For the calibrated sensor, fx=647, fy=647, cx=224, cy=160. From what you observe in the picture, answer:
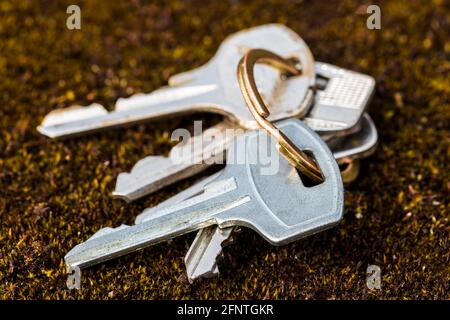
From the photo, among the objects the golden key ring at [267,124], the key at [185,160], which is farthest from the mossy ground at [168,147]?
the golden key ring at [267,124]

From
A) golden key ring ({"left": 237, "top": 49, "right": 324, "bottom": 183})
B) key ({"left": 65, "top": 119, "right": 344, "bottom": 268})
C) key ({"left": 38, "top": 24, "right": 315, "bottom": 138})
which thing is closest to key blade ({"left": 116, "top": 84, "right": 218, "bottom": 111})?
key ({"left": 38, "top": 24, "right": 315, "bottom": 138})

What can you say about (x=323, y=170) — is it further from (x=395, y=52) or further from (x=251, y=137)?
(x=395, y=52)

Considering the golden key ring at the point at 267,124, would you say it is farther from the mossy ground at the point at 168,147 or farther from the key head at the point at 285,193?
the mossy ground at the point at 168,147

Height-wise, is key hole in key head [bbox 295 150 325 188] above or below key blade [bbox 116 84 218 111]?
below

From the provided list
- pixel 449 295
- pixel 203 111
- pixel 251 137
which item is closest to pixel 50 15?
pixel 203 111

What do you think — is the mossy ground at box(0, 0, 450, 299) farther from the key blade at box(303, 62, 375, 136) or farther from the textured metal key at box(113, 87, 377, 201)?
the key blade at box(303, 62, 375, 136)

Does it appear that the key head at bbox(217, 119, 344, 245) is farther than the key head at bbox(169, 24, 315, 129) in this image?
No
